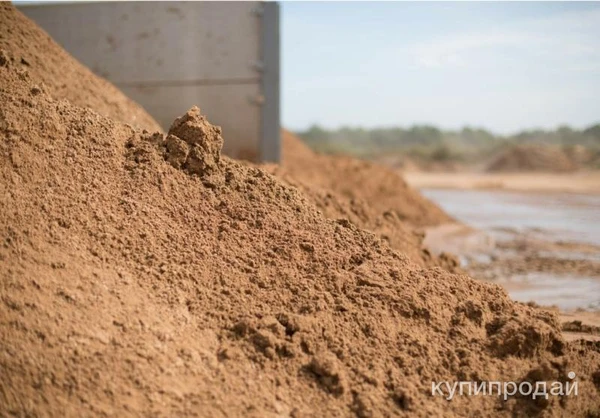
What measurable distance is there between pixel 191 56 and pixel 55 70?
10.5ft

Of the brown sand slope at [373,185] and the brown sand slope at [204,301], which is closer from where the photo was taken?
the brown sand slope at [204,301]

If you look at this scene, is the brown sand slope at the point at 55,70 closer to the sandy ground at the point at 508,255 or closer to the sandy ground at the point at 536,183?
the sandy ground at the point at 508,255

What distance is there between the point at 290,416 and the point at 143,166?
4.95 feet

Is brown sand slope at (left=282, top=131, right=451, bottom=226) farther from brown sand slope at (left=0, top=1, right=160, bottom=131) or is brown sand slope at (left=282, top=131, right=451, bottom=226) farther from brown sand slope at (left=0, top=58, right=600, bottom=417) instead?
brown sand slope at (left=0, top=58, right=600, bottom=417)

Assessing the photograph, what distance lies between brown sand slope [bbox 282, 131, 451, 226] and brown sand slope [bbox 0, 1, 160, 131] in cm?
402

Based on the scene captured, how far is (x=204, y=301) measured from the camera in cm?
285

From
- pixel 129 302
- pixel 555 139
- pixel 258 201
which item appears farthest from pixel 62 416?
pixel 555 139

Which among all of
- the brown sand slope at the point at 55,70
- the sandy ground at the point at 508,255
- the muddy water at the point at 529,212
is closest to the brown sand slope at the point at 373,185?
the sandy ground at the point at 508,255

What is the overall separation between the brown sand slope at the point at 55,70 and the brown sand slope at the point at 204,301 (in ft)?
2.86

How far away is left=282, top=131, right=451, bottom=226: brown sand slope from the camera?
9345 mm

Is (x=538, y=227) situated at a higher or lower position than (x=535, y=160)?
lower

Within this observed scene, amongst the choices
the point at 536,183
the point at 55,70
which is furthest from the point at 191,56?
the point at 536,183

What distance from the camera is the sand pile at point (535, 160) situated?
24469 mm

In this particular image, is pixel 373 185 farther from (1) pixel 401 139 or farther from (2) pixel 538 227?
(1) pixel 401 139
